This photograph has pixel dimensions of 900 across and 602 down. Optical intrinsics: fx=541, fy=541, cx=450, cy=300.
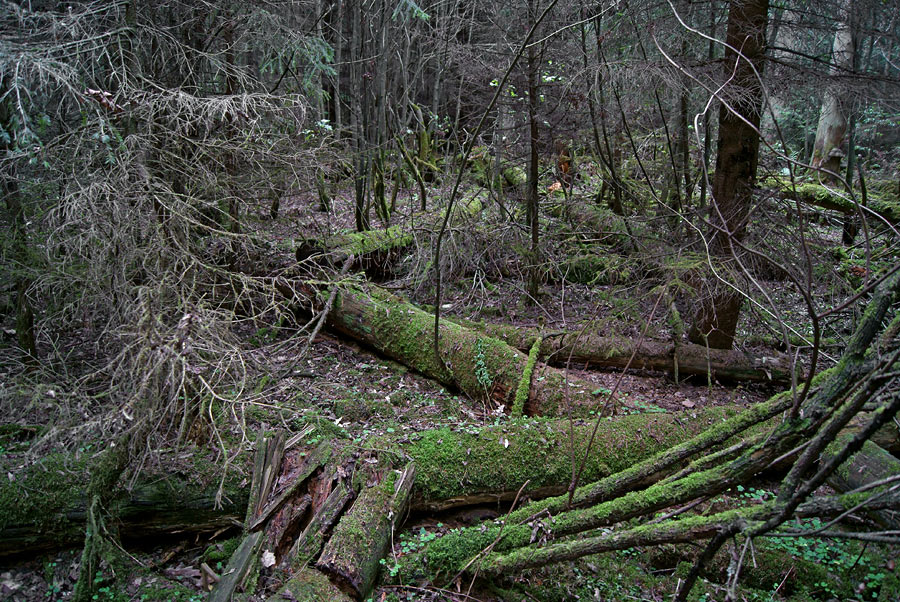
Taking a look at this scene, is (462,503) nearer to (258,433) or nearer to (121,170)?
(258,433)

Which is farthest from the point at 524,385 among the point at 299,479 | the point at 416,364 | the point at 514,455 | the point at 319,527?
the point at 319,527

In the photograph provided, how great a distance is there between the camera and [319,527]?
359 centimetres

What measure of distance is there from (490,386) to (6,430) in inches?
171

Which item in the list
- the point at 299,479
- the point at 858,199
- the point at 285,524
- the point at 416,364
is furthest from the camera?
the point at 858,199

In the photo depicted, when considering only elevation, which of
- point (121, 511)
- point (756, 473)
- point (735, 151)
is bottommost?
point (121, 511)

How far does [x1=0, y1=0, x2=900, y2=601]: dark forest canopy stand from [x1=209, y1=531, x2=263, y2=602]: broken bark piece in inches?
0.6

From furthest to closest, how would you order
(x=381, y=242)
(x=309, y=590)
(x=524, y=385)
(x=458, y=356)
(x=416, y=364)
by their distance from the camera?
(x=381, y=242), (x=416, y=364), (x=458, y=356), (x=524, y=385), (x=309, y=590)

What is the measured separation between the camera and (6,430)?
4.53m

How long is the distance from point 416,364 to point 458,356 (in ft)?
1.93

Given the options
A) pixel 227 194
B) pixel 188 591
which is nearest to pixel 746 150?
pixel 227 194

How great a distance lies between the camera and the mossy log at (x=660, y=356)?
19.9 ft

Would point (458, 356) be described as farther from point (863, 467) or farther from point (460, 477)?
point (863, 467)

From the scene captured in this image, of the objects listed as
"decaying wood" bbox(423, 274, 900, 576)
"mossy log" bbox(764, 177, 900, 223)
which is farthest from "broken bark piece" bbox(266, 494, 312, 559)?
"mossy log" bbox(764, 177, 900, 223)

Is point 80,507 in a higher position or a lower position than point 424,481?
lower
